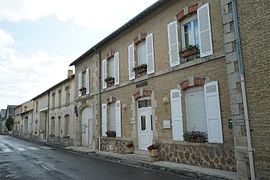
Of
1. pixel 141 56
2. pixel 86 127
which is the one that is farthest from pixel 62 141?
pixel 141 56

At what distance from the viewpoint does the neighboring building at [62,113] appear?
20.8 m

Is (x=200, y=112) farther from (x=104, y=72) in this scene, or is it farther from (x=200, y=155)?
(x=104, y=72)

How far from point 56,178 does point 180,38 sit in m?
6.64

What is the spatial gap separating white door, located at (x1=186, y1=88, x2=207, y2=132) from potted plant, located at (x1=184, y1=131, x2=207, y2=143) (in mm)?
252

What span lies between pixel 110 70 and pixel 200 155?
8232 mm

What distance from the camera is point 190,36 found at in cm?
1021

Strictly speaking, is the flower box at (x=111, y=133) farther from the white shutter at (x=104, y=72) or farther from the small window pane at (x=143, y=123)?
the white shutter at (x=104, y=72)

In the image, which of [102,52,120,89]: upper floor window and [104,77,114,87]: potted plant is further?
[104,77,114,87]: potted plant

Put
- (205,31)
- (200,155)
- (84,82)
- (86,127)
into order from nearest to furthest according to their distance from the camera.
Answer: (200,155)
(205,31)
(86,127)
(84,82)

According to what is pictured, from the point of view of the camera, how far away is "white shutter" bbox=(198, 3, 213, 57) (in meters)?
9.08

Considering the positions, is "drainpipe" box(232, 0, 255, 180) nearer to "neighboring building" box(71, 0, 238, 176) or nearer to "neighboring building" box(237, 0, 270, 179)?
"neighboring building" box(237, 0, 270, 179)

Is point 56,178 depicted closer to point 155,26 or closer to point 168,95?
point 168,95

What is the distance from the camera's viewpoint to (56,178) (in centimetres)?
782

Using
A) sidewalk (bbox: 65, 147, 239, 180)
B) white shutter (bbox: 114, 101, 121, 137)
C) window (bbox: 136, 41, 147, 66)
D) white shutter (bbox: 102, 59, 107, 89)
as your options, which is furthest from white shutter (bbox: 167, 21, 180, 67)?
white shutter (bbox: 102, 59, 107, 89)
